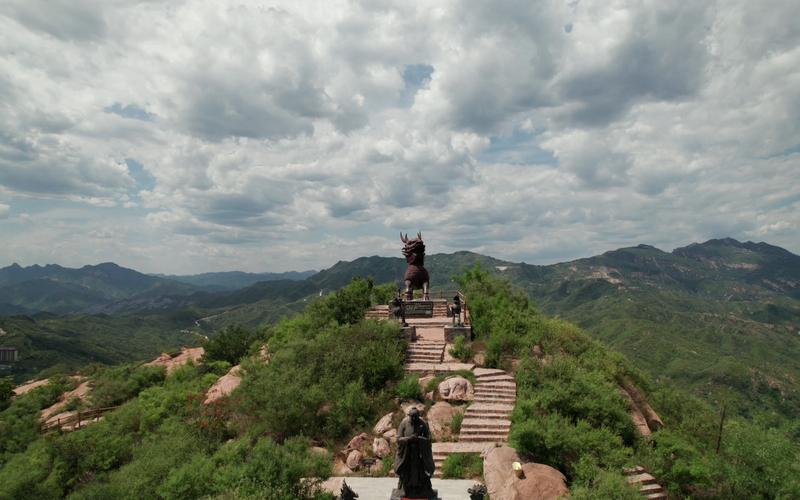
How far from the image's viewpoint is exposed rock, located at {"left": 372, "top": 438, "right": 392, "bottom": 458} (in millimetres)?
14498

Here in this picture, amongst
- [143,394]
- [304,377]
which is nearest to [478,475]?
[304,377]

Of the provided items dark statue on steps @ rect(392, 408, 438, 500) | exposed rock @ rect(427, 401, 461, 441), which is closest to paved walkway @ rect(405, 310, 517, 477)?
exposed rock @ rect(427, 401, 461, 441)

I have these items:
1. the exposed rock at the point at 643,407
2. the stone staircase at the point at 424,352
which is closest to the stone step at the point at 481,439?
the stone staircase at the point at 424,352

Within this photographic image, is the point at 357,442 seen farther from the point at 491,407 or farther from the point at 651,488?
the point at 651,488

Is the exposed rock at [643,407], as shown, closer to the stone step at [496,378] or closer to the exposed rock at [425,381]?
the stone step at [496,378]

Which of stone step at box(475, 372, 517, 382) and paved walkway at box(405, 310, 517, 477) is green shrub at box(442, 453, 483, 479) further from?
stone step at box(475, 372, 517, 382)

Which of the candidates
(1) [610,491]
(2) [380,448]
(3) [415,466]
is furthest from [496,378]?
(3) [415,466]

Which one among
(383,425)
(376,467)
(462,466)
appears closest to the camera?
(462,466)

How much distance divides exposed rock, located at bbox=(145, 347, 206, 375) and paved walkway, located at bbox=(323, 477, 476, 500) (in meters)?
19.6

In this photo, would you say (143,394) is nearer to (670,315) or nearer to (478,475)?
(478,475)

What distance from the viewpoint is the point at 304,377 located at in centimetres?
1719

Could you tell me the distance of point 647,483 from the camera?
1265cm

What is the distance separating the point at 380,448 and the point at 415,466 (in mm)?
4631

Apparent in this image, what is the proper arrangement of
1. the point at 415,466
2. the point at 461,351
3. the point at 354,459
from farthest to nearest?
1. the point at 461,351
2. the point at 354,459
3. the point at 415,466
